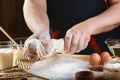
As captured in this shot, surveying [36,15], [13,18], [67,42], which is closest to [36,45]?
[67,42]

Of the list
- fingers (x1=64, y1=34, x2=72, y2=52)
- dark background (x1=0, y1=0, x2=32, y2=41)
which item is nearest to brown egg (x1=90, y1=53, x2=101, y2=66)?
fingers (x1=64, y1=34, x2=72, y2=52)

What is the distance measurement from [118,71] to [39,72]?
37 cm

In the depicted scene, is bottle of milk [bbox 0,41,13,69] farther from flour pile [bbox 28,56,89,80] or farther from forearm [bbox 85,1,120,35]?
forearm [bbox 85,1,120,35]

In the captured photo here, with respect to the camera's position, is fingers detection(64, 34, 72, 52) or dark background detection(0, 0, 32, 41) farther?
dark background detection(0, 0, 32, 41)

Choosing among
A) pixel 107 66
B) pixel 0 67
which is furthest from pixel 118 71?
pixel 0 67

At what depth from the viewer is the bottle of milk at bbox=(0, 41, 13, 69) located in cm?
146

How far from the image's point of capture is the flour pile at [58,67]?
4.27 feet

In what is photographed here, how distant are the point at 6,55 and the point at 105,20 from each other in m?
0.57

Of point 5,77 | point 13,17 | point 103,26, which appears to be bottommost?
point 5,77

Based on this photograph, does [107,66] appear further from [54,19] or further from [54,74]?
[54,19]

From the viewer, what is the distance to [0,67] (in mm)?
1458

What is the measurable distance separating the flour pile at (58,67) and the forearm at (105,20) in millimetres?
220

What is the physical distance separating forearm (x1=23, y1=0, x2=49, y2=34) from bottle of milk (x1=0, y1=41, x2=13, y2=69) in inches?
7.1

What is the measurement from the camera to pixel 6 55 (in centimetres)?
146
